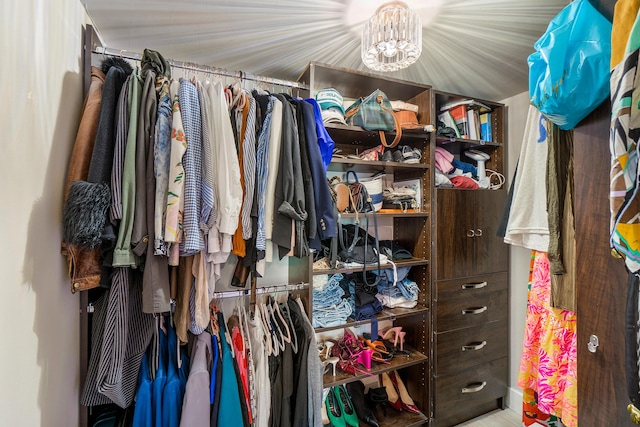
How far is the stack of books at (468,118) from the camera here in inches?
75.8

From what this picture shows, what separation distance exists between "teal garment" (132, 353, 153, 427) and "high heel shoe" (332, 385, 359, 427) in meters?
1.09

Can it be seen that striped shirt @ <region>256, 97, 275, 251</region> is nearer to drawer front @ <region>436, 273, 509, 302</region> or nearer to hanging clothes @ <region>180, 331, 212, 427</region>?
hanging clothes @ <region>180, 331, 212, 427</region>

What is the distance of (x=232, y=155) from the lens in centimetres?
111

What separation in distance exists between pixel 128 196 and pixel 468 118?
214 centimetres

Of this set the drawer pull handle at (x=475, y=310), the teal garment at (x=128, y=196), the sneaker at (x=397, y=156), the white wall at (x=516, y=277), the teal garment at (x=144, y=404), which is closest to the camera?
the teal garment at (x=128, y=196)

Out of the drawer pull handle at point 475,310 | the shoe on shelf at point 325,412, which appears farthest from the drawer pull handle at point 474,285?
the shoe on shelf at point 325,412

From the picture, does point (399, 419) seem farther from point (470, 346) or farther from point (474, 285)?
point (474, 285)

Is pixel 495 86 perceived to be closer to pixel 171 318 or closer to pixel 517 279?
pixel 517 279

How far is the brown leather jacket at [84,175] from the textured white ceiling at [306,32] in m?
0.49

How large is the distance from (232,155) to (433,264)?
140 centimetres

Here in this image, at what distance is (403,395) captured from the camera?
6.02 ft

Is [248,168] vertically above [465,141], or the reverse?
[465,141]

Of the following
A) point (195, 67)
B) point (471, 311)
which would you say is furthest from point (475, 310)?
point (195, 67)

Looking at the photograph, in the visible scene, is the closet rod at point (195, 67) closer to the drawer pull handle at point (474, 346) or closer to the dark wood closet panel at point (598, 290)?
the dark wood closet panel at point (598, 290)
